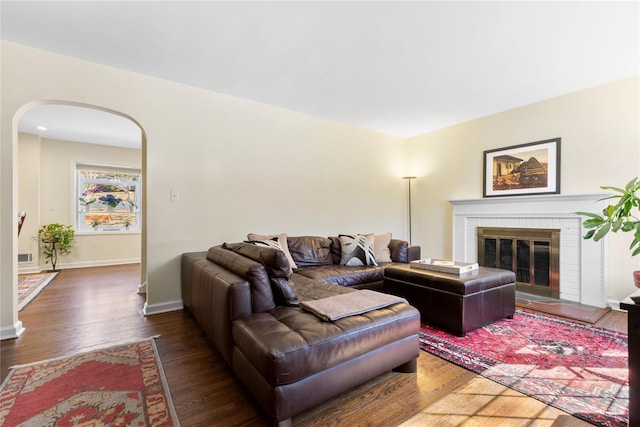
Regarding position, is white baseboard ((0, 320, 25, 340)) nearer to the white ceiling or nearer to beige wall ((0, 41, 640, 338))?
beige wall ((0, 41, 640, 338))

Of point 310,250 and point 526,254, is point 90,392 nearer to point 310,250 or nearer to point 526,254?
point 310,250

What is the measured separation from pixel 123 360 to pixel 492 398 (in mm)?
2420

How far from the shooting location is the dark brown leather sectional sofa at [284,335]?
1.31 m

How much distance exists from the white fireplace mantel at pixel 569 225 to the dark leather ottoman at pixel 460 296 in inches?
50.0

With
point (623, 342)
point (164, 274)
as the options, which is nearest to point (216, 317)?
point (164, 274)

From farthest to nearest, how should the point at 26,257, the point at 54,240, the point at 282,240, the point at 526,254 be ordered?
1. the point at 54,240
2. the point at 26,257
3. the point at 526,254
4. the point at 282,240

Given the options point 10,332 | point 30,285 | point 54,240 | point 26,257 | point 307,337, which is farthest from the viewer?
point 54,240

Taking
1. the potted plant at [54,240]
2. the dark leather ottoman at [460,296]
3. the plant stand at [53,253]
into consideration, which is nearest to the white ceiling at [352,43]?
the dark leather ottoman at [460,296]

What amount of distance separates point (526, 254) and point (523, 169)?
3.79 ft

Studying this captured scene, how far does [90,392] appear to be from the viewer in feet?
5.31

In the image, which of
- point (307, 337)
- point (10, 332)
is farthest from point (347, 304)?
point (10, 332)

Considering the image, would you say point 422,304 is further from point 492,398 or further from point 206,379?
point 206,379

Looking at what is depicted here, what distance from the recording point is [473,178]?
171 inches

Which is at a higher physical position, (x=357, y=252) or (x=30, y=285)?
(x=357, y=252)
